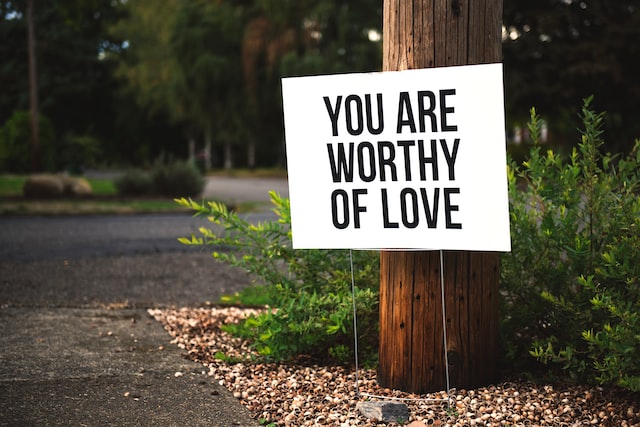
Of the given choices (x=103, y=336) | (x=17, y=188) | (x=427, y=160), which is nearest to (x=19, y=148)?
(x=17, y=188)

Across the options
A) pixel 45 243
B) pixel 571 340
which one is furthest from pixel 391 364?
pixel 45 243

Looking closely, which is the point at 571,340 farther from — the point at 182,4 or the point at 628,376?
the point at 182,4

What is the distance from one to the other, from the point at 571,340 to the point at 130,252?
698 centimetres

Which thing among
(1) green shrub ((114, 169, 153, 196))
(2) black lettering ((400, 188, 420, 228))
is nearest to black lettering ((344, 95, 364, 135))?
(2) black lettering ((400, 188, 420, 228))

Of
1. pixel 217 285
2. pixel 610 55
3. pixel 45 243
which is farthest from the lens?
pixel 610 55

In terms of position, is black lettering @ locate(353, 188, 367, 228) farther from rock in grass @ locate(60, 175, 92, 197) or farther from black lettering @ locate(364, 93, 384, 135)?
rock in grass @ locate(60, 175, 92, 197)

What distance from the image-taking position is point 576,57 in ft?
78.8

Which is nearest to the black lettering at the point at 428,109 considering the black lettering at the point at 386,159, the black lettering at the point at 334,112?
the black lettering at the point at 386,159

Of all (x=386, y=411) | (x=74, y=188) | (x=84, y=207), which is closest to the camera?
(x=386, y=411)

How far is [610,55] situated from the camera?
23281mm

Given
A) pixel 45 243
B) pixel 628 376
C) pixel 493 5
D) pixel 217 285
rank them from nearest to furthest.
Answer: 1. pixel 628 376
2. pixel 493 5
3. pixel 217 285
4. pixel 45 243

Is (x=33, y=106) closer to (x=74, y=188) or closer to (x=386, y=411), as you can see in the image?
(x=74, y=188)

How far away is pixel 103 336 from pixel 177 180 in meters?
14.5

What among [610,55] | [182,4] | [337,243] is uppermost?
[182,4]
